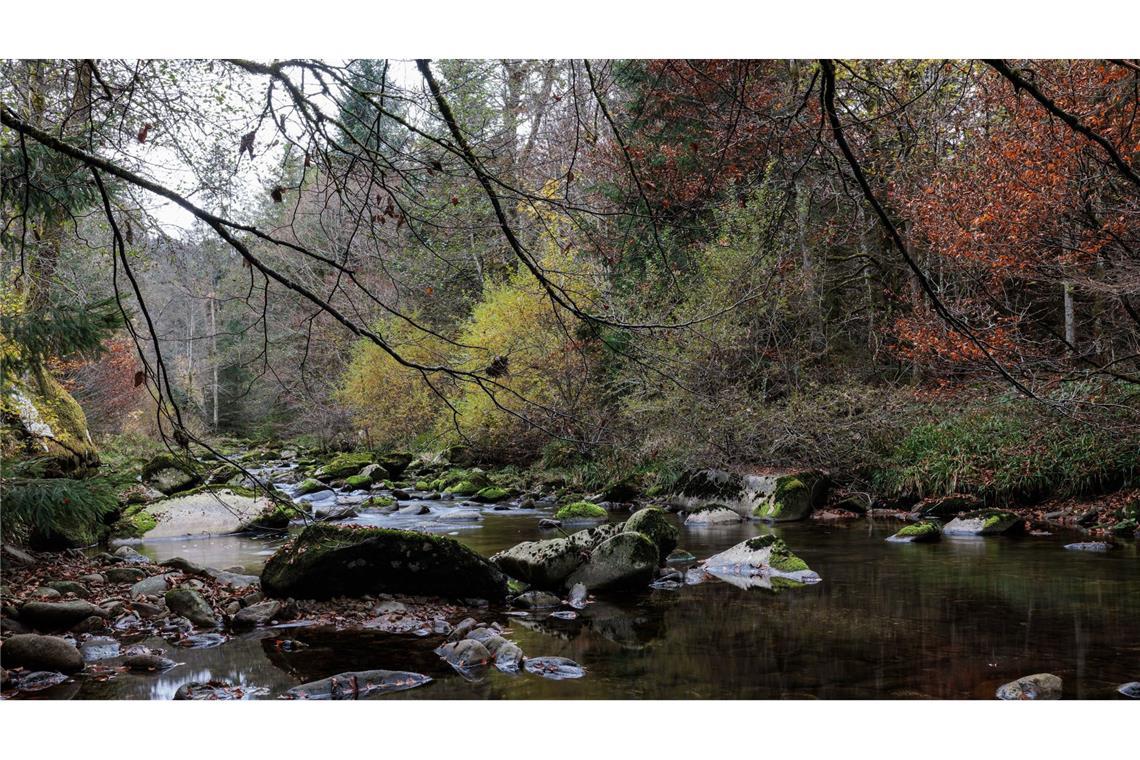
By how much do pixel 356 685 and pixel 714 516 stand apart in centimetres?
738

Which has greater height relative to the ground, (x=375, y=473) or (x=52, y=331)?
(x=52, y=331)

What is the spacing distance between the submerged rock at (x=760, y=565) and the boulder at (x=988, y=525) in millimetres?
2695

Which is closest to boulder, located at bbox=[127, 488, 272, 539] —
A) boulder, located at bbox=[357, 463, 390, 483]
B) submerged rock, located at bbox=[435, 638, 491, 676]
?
boulder, located at bbox=[357, 463, 390, 483]

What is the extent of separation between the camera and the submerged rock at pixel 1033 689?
3910 millimetres

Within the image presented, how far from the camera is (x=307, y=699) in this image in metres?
3.85

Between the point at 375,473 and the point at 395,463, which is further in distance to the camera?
the point at 395,463

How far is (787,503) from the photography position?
10.8 metres

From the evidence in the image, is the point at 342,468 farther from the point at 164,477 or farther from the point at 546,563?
the point at 546,563

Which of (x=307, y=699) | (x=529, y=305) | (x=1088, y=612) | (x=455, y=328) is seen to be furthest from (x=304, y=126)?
(x=455, y=328)

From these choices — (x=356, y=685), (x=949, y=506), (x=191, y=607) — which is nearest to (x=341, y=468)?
(x=949, y=506)

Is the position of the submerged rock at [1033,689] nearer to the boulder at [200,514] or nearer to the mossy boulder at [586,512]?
the mossy boulder at [586,512]

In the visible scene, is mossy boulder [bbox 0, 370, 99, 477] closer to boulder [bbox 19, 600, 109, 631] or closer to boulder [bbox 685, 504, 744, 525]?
boulder [bbox 19, 600, 109, 631]

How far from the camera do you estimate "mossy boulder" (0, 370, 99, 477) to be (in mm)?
5734

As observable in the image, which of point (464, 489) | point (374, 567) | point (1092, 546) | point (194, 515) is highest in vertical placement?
point (374, 567)
